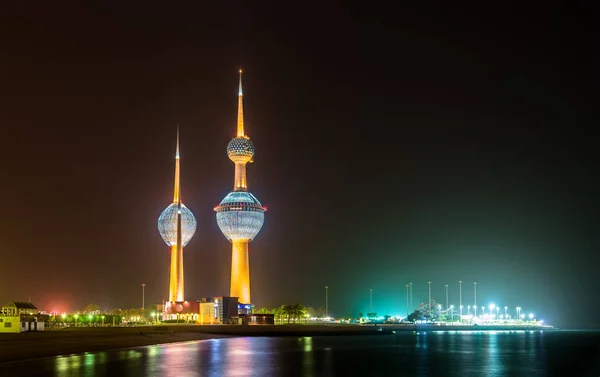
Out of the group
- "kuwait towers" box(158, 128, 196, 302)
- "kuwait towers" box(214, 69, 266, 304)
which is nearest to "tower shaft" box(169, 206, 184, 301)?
"kuwait towers" box(158, 128, 196, 302)

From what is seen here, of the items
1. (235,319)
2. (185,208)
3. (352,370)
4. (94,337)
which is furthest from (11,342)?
(185,208)

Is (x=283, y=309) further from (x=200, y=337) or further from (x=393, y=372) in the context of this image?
(x=393, y=372)

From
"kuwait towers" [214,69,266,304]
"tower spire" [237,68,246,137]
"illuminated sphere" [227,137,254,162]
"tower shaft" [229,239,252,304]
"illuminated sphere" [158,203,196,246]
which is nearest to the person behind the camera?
"tower shaft" [229,239,252,304]

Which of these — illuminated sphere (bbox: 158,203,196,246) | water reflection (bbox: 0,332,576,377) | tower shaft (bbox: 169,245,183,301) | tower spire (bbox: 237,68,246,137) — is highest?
tower spire (bbox: 237,68,246,137)

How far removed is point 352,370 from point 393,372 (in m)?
2.67

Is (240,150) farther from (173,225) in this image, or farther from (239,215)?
(173,225)

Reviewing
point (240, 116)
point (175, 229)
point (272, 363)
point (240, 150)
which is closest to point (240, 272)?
point (175, 229)

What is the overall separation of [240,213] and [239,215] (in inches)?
24.2

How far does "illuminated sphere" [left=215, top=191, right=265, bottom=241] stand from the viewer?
579ft

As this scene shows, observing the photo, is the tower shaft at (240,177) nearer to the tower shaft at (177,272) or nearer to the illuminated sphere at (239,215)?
the illuminated sphere at (239,215)

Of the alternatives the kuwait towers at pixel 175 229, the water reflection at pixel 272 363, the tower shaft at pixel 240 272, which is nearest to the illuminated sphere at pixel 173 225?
the kuwait towers at pixel 175 229

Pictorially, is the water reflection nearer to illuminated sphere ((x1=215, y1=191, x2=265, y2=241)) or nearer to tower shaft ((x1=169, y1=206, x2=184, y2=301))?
tower shaft ((x1=169, y1=206, x2=184, y2=301))

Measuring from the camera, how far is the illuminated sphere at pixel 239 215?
17638 centimetres

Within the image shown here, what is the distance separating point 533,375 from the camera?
48.9 m
